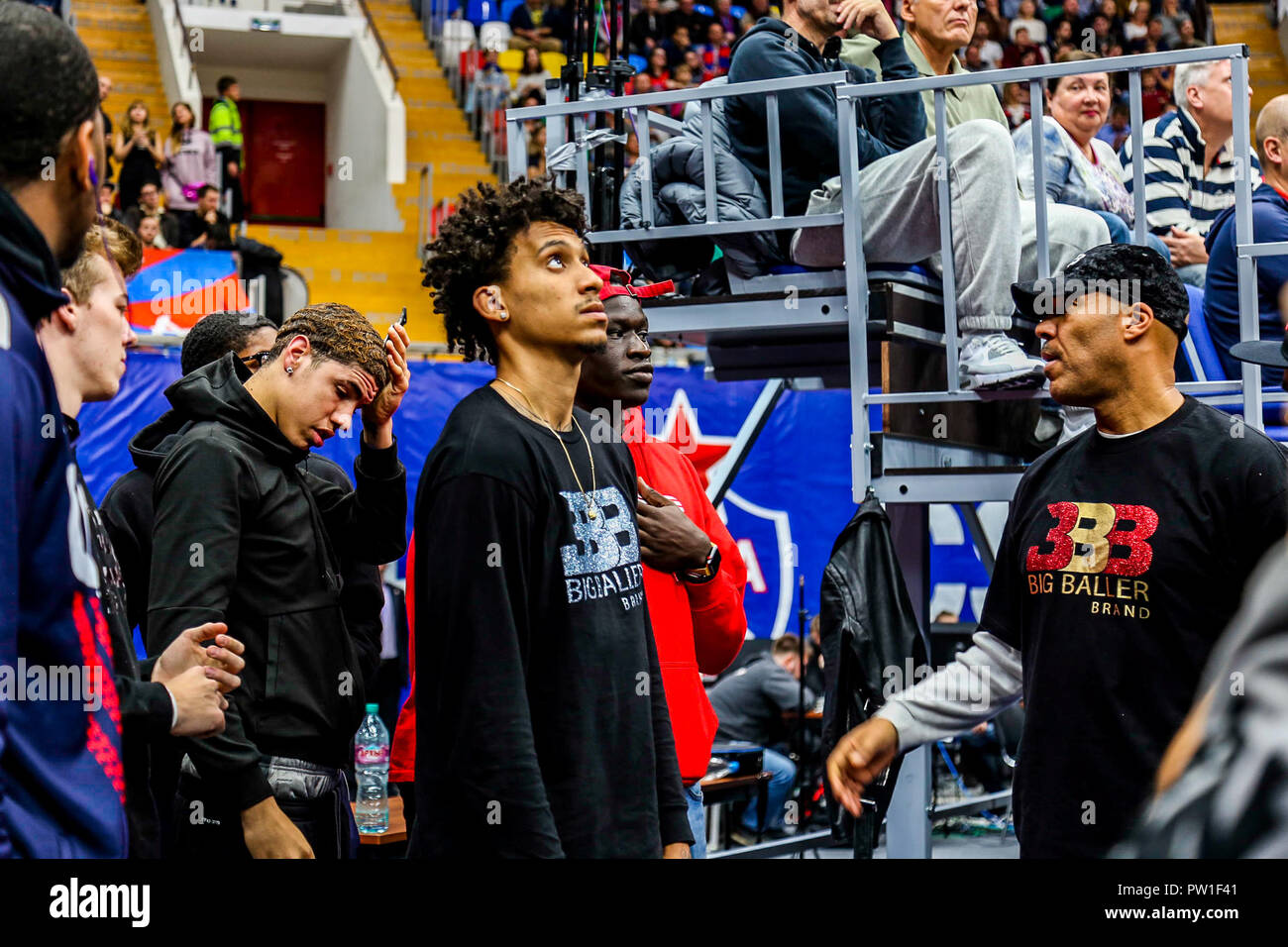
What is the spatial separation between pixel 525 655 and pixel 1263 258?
3043 mm

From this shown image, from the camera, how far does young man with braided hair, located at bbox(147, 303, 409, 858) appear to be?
Answer: 3148 millimetres

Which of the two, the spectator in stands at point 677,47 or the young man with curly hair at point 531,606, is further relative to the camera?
the spectator in stands at point 677,47

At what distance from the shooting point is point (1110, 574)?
124 inches

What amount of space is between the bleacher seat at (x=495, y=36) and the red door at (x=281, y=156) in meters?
4.42

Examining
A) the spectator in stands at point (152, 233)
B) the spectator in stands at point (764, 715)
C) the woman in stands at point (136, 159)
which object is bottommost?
the spectator in stands at point (764, 715)

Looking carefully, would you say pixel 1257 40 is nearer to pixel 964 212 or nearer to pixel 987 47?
pixel 987 47

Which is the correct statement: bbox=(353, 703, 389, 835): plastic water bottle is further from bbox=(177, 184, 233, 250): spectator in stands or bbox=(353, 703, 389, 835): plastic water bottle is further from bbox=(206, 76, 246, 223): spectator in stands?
bbox=(206, 76, 246, 223): spectator in stands

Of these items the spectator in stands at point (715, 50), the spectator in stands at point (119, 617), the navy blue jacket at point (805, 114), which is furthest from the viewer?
the spectator in stands at point (715, 50)

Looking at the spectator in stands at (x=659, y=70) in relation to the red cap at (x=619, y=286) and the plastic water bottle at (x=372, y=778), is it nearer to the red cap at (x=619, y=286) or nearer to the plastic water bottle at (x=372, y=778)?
the plastic water bottle at (x=372, y=778)

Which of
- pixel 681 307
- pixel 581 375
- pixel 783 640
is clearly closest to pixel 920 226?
pixel 681 307

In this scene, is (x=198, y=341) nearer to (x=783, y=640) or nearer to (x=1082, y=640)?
(x=1082, y=640)

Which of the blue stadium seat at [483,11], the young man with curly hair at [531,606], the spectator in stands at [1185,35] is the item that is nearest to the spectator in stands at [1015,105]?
the spectator in stands at [1185,35]

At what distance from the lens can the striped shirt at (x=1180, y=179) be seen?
5.99 metres

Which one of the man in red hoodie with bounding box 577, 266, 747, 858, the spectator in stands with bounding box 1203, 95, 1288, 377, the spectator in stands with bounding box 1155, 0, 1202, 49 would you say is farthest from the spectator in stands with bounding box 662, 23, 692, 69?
the man in red hoodie with bounding box 577, 266, 747, 858
